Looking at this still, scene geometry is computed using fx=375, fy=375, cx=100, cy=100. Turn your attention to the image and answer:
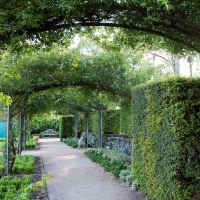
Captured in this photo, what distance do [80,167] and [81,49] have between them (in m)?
4.32

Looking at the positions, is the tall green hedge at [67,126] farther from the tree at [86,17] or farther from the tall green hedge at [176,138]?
the tree at [86,17]

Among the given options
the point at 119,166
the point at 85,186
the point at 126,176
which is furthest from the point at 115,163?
the point at 85,186

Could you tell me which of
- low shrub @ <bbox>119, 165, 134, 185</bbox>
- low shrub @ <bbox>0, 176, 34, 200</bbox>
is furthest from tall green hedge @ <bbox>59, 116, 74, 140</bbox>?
low shrub @ <bbox>0, 176, 34, 200</bbox>

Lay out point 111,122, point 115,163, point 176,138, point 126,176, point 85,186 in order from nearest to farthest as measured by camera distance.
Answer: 1. point 176,138
2. point 85,186
3. point 126,176
4. point 115,163
5. point 111,122

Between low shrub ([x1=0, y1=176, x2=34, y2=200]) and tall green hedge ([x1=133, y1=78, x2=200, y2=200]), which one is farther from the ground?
tall green hedge ([x1=133, y1=78, x2=200, y2=200])

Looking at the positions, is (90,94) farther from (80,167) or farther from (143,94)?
(143,94)

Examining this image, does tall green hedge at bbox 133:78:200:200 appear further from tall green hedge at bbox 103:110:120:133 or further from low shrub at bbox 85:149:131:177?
tall green hedge at bbox 103:110:120:133

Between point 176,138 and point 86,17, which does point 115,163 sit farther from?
point 86,17

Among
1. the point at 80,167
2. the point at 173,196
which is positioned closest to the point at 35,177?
the point at 80,167

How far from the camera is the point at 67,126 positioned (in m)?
32.6

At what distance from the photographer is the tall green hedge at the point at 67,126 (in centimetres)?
3203

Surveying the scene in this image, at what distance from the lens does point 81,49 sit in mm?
11906

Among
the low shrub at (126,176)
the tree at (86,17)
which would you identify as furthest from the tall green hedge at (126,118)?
the tree at (86,17)

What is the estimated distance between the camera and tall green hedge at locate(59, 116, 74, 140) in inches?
1261
